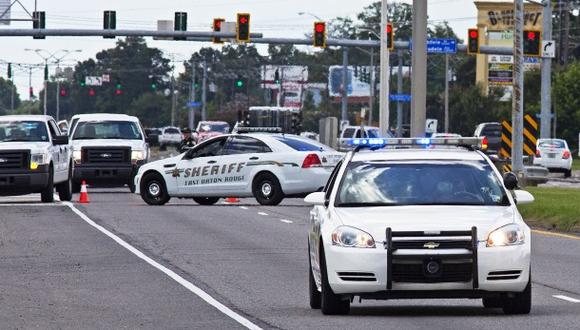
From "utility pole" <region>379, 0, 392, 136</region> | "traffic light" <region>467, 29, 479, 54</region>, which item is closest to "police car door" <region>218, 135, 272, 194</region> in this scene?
"utility pole" <region>379, 0, 392, 136</region>

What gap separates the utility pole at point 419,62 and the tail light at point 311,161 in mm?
5887

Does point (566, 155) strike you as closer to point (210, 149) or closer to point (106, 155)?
point (106, 155)

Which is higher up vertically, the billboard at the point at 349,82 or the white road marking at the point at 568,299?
the billboard at the point at 349,82

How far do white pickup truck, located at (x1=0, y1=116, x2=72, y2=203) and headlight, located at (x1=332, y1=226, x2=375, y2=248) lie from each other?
22.2 m

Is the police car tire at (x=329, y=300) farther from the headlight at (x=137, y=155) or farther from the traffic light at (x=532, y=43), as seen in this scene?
the traffic light at (x=532, y=43)

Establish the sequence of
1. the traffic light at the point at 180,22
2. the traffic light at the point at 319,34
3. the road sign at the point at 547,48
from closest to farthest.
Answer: the road sign at the point at 547,48, the traffic light at the point at 319,34, the traffic light at the point at 180,22

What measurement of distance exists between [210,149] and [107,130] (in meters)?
6.98

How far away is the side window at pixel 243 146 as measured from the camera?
3588cm

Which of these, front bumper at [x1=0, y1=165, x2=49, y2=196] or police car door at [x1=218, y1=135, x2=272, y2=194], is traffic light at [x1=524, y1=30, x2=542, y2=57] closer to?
police car door at [x1=218, y1=135, x2=272, y2=194]

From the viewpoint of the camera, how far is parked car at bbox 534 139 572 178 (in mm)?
64562

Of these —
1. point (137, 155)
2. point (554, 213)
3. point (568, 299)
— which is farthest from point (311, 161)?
point (568, 299)

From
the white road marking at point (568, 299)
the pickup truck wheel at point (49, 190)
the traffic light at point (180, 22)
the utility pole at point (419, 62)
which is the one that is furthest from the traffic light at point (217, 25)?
the white road marking at point (568, 299)

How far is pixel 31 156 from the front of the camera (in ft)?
116

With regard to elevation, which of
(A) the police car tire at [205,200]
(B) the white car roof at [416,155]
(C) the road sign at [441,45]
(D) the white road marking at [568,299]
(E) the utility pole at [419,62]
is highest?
(C) the road sign at [441,45]
